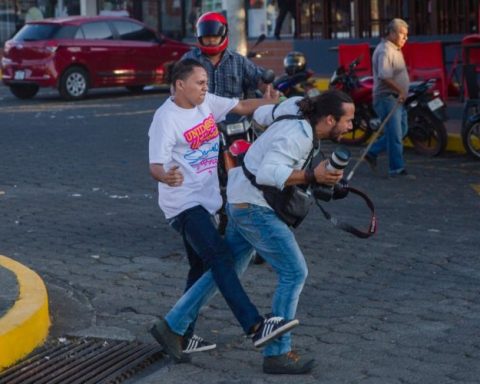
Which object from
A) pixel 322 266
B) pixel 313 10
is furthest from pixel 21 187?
pixel 313 10

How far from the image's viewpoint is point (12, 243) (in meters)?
9.62

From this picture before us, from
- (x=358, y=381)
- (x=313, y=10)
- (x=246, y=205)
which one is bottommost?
(x=358, y=381)

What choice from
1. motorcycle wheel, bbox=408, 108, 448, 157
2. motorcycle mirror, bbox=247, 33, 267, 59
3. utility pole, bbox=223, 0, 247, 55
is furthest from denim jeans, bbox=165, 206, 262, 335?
utility pole, bbox=223, 0, 247, 55

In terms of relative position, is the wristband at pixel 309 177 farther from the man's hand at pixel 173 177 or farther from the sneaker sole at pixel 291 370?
the sneaker sole at pixel 291 370

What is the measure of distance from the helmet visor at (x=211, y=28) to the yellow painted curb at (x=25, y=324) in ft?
7.35

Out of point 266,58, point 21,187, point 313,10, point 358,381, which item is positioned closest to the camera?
point 358,381

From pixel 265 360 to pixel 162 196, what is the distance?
102 cm

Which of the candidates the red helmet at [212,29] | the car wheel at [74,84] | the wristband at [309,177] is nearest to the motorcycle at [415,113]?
the red helmet at [212,29]

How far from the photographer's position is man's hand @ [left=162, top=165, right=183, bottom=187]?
623cm

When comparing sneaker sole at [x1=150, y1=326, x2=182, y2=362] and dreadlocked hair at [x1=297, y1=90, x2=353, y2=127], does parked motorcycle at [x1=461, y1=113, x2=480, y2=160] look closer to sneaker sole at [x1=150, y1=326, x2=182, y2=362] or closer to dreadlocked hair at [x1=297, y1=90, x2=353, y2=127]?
dreadlocked hair at [x1=297, y1=90, x2=353, y2=127]

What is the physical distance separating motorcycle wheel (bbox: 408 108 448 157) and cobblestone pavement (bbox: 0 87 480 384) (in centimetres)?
19

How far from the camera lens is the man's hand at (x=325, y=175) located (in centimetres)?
581

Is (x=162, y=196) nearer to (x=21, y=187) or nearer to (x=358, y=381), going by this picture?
(x=358, y=381)

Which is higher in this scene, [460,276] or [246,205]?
[246,205]
